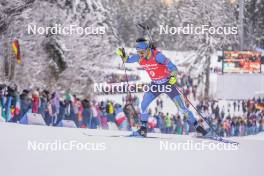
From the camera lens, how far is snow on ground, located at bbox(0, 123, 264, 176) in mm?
4570

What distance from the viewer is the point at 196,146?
231 inches

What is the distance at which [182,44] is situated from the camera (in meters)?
7.34

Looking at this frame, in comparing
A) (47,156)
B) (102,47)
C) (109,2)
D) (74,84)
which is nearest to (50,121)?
(74,84)

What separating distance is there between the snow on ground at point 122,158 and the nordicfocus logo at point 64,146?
0.10 ft

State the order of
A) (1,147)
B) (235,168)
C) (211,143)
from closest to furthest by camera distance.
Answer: (235,168) → (1,147) → (211,143)

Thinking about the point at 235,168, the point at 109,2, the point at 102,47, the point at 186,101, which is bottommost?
the point at 235,168

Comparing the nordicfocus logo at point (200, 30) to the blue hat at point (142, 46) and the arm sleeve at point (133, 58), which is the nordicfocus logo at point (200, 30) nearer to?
the blue hat at point (142, 46)

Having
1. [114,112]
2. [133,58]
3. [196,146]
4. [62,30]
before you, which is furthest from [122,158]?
[62,30]

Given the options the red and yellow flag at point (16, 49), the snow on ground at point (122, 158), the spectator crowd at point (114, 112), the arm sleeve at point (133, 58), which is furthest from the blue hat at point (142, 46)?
the red and yellow flag at point (16, 49)

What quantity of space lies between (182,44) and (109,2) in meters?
1.38

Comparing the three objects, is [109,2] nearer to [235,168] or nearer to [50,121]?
[50,121]

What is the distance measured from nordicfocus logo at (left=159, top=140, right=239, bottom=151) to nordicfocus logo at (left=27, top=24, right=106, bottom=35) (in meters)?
2.52

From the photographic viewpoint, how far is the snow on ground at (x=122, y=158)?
457cm

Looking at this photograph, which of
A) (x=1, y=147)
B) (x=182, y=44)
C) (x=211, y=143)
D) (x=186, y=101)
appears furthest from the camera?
(x=182, y=44)
